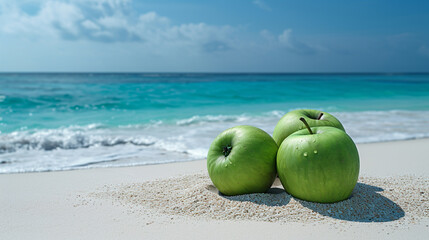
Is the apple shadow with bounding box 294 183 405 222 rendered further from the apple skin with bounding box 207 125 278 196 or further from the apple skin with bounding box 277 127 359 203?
the apple skin with bounding box 207 125 278 196

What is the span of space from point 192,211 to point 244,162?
0.56m

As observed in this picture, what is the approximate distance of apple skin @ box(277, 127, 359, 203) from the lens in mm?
2625

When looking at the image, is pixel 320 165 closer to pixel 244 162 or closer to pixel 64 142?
pixel 244 162

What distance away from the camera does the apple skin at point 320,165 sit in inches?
103

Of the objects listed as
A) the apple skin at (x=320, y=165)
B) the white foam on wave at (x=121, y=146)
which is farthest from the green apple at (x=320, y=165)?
the white foam on wave at (x=121, y=146)

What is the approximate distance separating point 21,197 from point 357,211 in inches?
117

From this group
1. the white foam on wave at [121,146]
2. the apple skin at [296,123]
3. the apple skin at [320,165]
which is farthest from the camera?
the white foam on wave at [121,146]

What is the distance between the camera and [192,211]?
2.82m

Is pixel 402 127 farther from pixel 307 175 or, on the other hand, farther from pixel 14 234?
pixel 14 234

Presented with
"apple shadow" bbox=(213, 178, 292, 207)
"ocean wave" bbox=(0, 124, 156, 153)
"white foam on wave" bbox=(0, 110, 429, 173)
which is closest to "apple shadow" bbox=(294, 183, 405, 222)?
"apple shadow" bbox=(213, 178, 292, 207)

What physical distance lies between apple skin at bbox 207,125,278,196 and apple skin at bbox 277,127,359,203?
0.16m

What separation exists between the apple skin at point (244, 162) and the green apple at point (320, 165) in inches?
6.0

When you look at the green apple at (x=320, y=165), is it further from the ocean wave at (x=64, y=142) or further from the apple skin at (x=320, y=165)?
the ocean wave at (x=64, y=142)

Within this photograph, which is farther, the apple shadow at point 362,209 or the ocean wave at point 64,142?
the ocean wave at point 64,142
